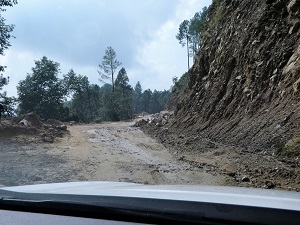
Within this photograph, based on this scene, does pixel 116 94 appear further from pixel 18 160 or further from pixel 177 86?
pixel 18 160

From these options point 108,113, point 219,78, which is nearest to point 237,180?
point 219,78

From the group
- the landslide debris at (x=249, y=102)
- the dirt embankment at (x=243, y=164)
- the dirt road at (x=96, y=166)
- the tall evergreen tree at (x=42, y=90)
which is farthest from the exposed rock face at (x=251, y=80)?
the tall evergreen tree at (x=42, y=90)

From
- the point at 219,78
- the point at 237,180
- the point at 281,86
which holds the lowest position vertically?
the point at 237,180

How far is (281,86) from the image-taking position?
13750 mm

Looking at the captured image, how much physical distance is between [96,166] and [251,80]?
8.11 m

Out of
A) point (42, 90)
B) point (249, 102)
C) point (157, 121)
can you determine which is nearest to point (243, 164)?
point (249, 102)

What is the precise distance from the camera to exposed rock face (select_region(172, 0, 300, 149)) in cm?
1252

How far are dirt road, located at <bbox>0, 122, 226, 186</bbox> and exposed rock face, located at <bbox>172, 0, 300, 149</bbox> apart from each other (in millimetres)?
2680

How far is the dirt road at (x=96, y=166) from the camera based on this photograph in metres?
9.31

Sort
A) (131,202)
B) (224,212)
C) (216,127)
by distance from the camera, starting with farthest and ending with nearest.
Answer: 1. (216,127)
2. (131,202)
3. (224,212)

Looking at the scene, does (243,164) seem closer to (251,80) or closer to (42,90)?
(251,80)

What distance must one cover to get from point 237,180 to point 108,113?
51.3 metres

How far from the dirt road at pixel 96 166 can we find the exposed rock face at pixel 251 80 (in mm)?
2680

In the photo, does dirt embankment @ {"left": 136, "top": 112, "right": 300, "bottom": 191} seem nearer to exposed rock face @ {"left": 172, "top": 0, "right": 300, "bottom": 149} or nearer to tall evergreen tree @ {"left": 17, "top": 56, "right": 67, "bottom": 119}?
exposed rock face @ {"left": 172, "top": 0, "right": 300, "bottom": 149}
